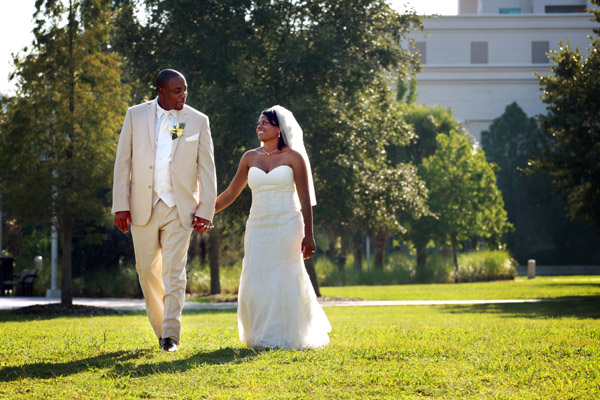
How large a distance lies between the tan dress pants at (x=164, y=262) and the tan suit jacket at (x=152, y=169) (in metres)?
0.09

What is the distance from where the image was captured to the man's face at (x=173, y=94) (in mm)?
8133

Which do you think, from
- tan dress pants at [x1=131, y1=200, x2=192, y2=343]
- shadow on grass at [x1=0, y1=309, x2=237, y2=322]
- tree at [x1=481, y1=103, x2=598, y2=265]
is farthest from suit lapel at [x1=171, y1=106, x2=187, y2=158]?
tree at [x1=481, y1=103, x2=598, y2=265]

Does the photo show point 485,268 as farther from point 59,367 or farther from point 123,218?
point 59,367

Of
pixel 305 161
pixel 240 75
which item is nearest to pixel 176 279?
pixel 305 161

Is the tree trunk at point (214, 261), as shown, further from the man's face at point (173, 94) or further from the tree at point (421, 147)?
the man's face at point (173, 94)

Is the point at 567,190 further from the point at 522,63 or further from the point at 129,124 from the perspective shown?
the point at 522,63

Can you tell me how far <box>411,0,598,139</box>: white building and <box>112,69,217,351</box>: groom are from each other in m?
74.0

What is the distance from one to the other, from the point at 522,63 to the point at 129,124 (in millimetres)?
79644

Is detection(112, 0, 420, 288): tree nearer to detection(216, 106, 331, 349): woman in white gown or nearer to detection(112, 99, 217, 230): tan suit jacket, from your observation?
detection(216, 106, 331, 349): woman in white gown

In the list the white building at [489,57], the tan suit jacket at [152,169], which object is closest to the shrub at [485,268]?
the tan suit jacket at [152,169]

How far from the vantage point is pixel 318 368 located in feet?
22.2

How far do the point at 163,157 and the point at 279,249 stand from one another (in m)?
1.48

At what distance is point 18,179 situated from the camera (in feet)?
58.6

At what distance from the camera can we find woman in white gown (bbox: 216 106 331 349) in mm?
8359
